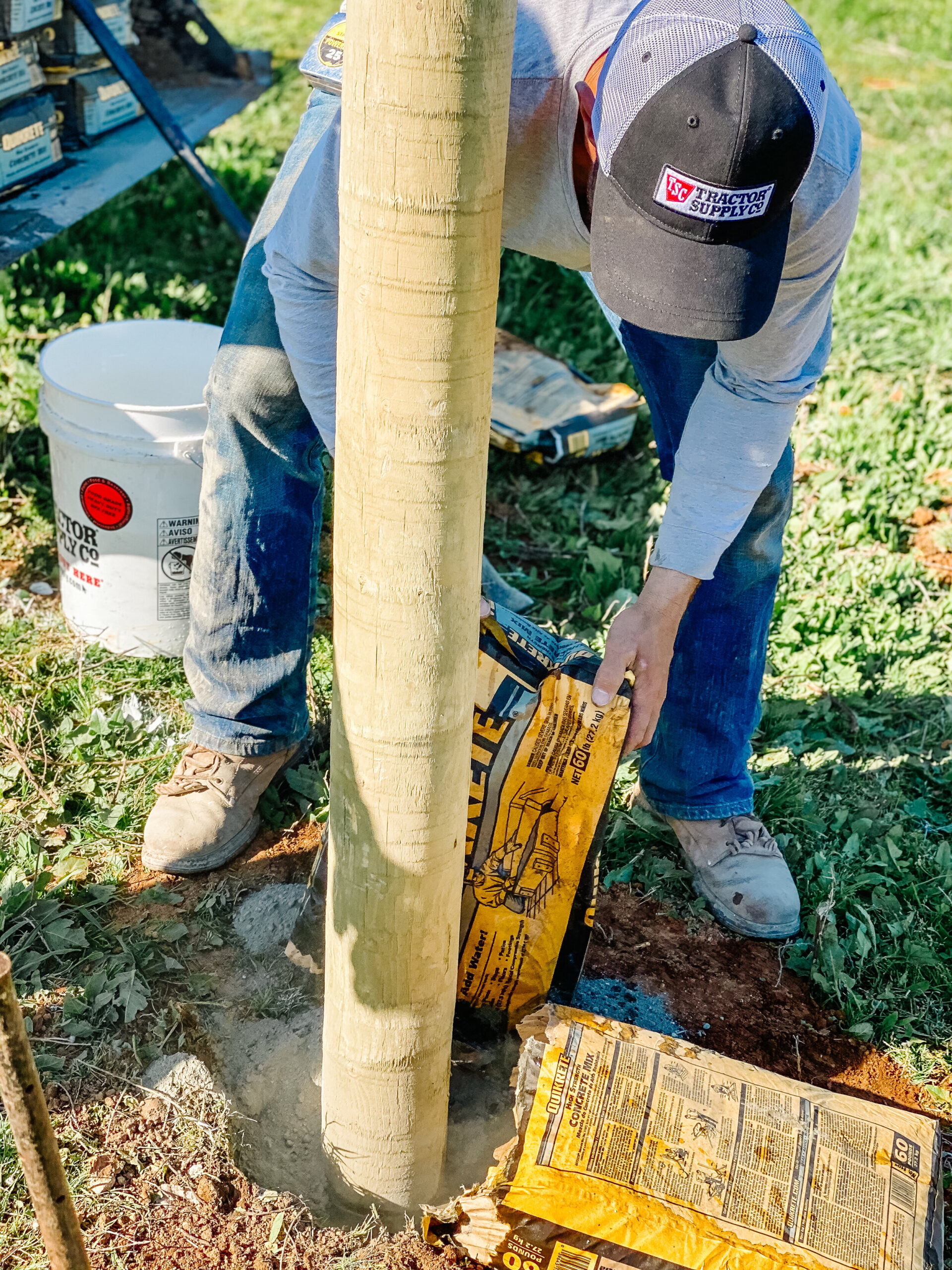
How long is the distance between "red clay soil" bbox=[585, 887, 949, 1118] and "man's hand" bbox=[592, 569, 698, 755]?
0.56m

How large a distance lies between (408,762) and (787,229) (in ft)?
2.68

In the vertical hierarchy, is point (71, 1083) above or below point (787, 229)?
below

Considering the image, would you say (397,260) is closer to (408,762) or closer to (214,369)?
(408,762)

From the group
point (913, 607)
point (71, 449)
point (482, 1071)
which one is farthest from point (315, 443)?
point (913, 607)

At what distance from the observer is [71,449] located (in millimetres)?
2559

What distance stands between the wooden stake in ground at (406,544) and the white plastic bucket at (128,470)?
1.24 meters

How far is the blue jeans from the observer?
2.02 meters

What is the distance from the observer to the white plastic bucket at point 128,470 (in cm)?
250

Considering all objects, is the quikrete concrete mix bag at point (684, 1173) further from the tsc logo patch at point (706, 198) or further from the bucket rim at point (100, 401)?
the bucket rim at point (100, 401)

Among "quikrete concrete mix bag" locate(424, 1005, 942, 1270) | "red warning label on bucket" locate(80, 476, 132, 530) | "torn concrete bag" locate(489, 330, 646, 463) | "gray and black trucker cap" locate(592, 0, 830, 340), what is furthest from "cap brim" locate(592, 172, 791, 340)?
"torn concrete bag" locate(489, 330, 646, 463)

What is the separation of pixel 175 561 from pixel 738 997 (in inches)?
60.8

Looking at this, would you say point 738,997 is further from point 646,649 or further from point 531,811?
point 646,649

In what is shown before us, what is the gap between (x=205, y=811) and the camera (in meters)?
2.25

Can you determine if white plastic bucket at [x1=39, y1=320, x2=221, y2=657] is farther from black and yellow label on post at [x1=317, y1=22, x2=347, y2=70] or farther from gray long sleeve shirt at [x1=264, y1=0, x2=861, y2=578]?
black and yellow label on post at [x1=317, y1=22, x2=347, y2=70]
